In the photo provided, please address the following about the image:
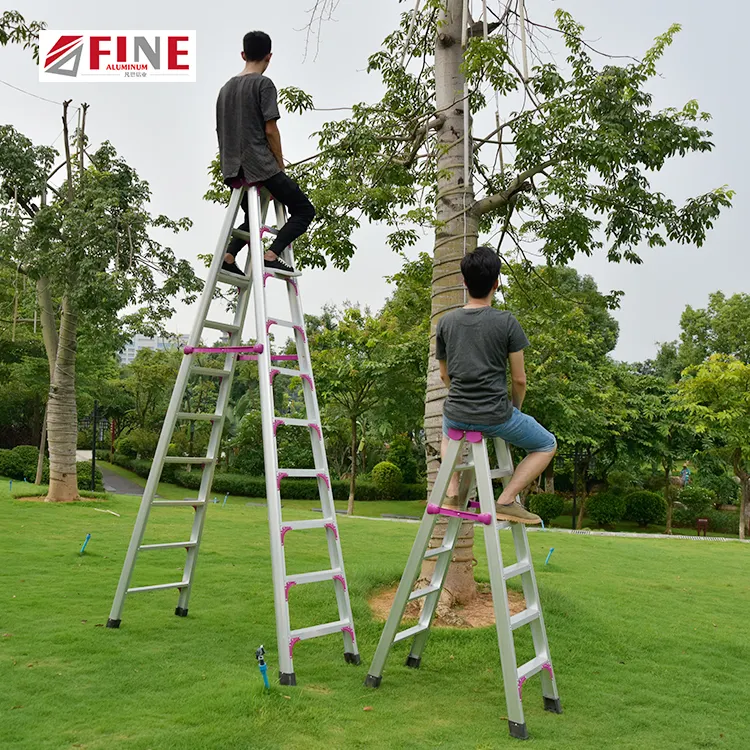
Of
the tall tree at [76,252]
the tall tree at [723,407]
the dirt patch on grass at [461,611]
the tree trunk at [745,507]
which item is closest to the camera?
the dirt patch on grass at [461,611]

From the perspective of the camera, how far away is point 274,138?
14.9 ft

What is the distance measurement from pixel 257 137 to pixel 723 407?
21.7 metres

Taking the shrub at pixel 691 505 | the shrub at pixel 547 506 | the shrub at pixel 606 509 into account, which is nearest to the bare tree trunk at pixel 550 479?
the shrub at pixel 547 506

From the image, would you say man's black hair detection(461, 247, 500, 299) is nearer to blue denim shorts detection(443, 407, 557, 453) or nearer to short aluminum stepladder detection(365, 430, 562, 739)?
blue denim shorts detection(443, 407, 557, 453)

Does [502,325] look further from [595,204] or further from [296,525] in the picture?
[595,204]

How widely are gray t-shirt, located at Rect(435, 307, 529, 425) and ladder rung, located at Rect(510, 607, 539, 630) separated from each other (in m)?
1.00

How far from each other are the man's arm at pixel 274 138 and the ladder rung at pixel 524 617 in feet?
10.00

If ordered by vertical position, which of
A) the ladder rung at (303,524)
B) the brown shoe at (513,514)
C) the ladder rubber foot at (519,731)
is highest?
the brown shoe at (513,514)

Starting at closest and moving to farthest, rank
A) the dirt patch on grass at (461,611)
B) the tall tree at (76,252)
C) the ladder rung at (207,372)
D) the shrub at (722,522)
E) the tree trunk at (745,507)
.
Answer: the ladder rung at (207,372)
the dirt patch on grass at (461,611)
the tall tree at (76,252)
the tree trunk at (745,507)
the shrub at (722,522)

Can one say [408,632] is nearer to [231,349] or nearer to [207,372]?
[231,349]

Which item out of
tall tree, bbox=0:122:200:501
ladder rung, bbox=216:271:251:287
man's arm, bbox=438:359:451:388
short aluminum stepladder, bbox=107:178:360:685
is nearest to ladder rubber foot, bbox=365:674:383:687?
short aluminum stepladder, bbox=107:178:360:685

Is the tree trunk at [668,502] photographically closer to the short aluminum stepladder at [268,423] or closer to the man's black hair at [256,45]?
the short aluminum stepladder at [268,423]

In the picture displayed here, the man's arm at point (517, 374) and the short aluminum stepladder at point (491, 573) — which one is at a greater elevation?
the man's arm at point (517, 374)

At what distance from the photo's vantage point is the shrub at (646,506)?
968 inches
